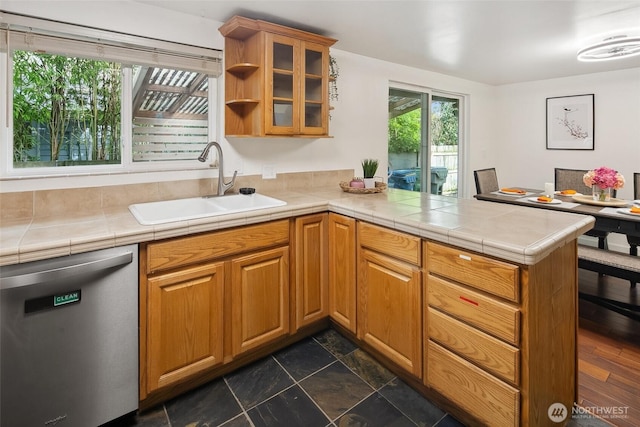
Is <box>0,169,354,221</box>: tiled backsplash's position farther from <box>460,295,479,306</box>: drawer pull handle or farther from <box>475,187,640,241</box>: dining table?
<box>475,187,640,241</box>: dining table

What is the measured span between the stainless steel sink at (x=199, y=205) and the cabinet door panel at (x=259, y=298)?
29 centimetres

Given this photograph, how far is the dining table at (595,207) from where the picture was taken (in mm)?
2408

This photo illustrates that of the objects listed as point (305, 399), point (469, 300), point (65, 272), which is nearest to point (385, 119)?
point (469, 300)

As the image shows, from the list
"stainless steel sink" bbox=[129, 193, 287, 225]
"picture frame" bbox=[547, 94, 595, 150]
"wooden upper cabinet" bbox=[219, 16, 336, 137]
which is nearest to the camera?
"stainless steel sink" bbox=[129, 193, 287, 225]

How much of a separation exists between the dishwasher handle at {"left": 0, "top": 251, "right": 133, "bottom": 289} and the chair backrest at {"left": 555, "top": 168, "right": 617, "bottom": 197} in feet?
13.4

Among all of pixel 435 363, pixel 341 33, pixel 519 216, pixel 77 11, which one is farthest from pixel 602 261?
pixel 77 11

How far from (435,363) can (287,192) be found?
4.87 feet

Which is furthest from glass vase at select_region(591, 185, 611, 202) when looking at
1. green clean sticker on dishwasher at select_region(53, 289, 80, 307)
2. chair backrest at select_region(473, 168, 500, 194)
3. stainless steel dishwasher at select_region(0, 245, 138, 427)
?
green clean sticker on dishwasher at select_region(53, 289, 80, 307)

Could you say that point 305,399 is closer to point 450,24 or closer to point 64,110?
point 64,110

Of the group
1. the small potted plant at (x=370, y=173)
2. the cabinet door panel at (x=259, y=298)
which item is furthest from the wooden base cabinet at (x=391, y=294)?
the small potted plant at (x=370, y=173)

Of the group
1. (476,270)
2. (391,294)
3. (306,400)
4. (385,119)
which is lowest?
(306,400)

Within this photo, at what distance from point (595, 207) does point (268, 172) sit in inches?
100

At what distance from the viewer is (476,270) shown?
1.32 m

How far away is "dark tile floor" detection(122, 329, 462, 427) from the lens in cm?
153
